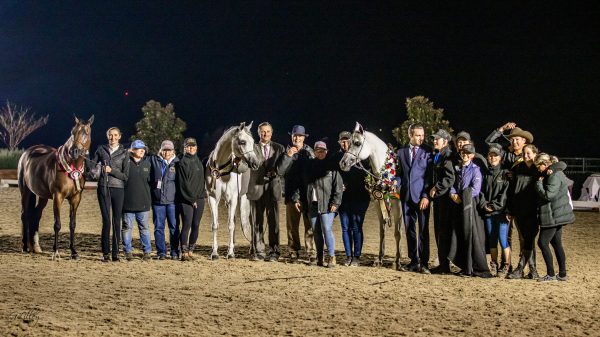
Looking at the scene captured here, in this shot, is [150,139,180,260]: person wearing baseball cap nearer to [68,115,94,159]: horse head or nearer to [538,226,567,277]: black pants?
[68,115,94,159]: horse head

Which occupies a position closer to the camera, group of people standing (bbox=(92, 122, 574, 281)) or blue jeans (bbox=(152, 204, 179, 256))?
group of people standing (bbox=(92, 122, 574, 281))

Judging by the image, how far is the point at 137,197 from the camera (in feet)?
31.8

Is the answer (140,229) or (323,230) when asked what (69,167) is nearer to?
(140,229)

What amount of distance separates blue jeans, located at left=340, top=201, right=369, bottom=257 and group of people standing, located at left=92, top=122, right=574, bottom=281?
15mm

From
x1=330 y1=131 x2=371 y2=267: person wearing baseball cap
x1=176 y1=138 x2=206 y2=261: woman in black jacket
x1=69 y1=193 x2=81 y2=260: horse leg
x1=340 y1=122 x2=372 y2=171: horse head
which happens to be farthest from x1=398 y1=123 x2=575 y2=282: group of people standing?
x1=69 y1=193 x2=81 y2=260: horse leg

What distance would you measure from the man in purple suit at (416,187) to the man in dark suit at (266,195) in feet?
6.09

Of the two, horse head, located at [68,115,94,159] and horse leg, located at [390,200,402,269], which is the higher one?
horse head, located at [68,115,94,159]

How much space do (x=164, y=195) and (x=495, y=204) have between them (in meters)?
4.80

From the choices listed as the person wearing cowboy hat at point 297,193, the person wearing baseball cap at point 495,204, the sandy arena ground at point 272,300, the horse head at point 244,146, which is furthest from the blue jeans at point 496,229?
the horse head at point 244,146

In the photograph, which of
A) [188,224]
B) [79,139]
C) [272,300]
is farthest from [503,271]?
[79,139]

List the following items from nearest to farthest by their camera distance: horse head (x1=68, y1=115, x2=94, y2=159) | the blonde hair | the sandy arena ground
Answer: the sandy arena ground → the blonde hair → horse head (x1=68, y1=115, x2=94, y2=159)

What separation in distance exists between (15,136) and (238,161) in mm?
56724

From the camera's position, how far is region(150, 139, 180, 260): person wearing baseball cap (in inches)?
382

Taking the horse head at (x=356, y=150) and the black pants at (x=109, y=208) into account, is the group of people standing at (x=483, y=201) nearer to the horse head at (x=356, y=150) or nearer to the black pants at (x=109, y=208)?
the horse head at (x=356, y=150)
